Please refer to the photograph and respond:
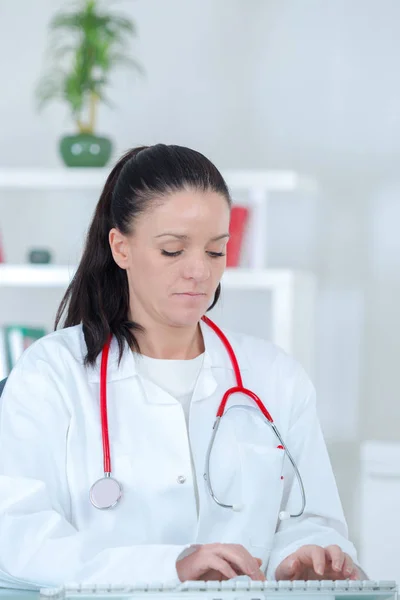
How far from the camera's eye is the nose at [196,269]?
1422 millimetres

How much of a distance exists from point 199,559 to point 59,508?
32 centimetres

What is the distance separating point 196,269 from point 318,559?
47 cm

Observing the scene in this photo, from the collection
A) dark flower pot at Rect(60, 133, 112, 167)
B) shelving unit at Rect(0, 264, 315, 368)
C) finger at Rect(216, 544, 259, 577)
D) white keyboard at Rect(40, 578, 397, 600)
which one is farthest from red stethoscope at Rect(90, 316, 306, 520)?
dark flower pot at Rect(60, 133, 112, 167)

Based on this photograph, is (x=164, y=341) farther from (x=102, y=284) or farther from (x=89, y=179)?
(x=89, y=179)

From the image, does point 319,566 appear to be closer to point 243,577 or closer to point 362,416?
point 243,577

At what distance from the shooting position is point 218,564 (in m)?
1.12

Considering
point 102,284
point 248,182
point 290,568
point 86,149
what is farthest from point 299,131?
point 290,568

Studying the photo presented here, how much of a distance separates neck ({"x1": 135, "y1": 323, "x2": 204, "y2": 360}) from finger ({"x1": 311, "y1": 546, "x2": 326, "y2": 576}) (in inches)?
17.9

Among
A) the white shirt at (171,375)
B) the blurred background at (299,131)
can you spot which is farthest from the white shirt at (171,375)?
the blurred background at (299,131)

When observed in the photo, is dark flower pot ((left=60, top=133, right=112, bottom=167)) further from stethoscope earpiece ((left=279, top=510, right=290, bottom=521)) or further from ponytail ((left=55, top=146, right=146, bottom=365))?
stethoscope earpiece ((left=279, top=510, right=290, bottom=521))

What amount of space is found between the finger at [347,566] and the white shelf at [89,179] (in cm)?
177

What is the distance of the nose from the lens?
1.42 metres

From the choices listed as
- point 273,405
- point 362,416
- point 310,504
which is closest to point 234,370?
point 273,405

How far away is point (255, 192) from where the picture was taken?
2943mm
